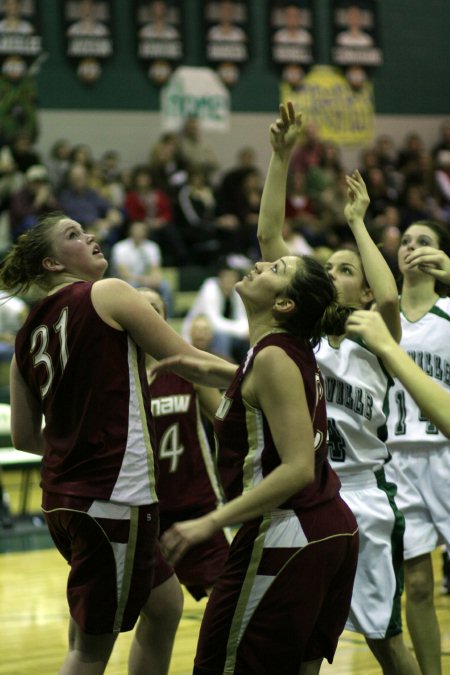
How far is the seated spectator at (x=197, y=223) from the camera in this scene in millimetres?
15258

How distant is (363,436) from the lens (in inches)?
168

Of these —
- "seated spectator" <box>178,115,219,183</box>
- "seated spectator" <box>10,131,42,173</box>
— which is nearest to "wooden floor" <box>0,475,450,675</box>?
"seated spectator" <box>10,131,42,173</box>

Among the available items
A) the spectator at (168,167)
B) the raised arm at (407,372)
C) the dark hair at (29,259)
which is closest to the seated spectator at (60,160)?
the spectator at (168,167)

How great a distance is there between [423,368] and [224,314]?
8226 mm

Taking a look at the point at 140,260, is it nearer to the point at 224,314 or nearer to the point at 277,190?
the point at 224,314

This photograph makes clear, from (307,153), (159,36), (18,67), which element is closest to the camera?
(18,67)

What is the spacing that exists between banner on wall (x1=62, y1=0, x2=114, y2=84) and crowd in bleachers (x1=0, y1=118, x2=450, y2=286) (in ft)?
4.45


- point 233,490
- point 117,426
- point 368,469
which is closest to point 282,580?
point 233,490

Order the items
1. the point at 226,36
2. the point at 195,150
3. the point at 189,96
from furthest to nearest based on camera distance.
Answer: the point at 226,36 → the point at 189,96 → the point at 195,150

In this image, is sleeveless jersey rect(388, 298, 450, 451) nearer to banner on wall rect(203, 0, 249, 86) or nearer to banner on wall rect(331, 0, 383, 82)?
banner on wall rect(203, 0, 249, 86)

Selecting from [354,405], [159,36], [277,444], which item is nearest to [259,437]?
[277,444]

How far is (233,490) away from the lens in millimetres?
3389

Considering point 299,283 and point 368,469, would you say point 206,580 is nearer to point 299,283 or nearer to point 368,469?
point 368,469

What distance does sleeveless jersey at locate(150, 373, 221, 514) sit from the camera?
5137 mm
